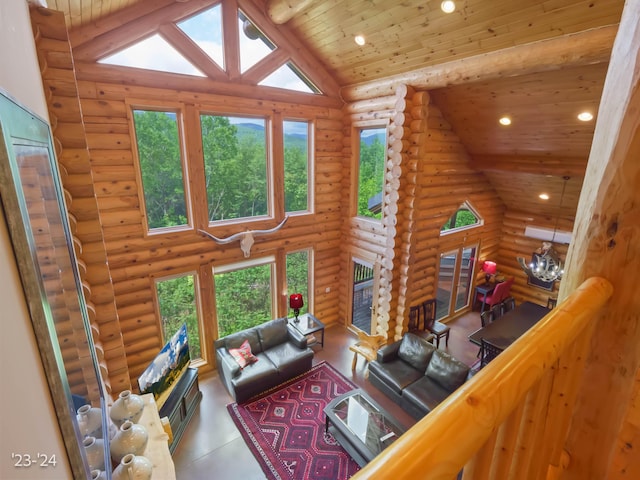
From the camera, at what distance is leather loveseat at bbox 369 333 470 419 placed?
4668 millimetres

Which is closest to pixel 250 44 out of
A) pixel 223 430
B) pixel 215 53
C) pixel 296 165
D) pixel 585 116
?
pixel 215 53

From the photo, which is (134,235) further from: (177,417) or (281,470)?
(281,470)

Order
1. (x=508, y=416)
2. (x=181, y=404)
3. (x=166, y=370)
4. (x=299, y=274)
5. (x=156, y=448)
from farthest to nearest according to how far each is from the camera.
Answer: (x=299, y=274), (x=181, y=404), (x=166, y=370), (x=156, y=448), (x=508, y=416)

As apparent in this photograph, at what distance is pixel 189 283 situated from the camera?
533 centimetres

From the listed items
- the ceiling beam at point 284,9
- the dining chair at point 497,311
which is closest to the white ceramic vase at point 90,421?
the ceiling beam at point 284,9

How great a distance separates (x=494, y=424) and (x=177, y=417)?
4.79m

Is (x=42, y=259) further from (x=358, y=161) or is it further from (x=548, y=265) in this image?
(x=548, y=265)

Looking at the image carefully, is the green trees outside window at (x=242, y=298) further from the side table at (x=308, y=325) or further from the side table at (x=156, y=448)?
the side table at (x=156, y=448)

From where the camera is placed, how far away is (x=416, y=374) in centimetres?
515

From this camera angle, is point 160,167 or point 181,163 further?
point 181,163

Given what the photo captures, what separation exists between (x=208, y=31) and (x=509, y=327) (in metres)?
6.85

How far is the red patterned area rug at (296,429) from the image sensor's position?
3975mm

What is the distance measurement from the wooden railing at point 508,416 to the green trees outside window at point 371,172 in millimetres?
5126

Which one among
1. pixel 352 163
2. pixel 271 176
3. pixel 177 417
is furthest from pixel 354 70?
pixel 177 417
